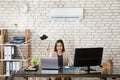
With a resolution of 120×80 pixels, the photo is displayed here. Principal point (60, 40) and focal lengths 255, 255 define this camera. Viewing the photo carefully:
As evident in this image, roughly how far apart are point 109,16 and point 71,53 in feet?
4.02

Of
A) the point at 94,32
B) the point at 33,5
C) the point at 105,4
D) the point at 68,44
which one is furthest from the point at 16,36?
the point at 105,4

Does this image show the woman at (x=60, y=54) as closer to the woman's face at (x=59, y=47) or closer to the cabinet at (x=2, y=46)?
the woman's face at (x=59, y=47)

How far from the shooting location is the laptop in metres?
4.03

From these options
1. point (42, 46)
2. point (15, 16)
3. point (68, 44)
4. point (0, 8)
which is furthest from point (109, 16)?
point (0, 8)

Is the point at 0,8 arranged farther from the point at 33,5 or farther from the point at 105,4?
the point at 105,4

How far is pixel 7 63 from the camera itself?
5.72m

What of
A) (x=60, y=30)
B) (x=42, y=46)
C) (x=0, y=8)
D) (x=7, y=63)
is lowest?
(x=7, y=63)

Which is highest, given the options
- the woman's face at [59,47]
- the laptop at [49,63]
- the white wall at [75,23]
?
the white wall at [75,23]

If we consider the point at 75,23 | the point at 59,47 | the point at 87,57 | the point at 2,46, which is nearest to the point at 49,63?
the point at 87,57

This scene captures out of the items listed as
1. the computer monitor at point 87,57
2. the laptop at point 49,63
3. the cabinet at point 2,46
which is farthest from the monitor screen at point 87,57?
the cabinet at point 2,46

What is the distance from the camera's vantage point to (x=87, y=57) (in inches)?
159

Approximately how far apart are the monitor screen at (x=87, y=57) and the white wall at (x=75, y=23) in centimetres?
180

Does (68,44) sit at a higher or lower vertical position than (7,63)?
higher

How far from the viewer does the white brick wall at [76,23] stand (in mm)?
5871
